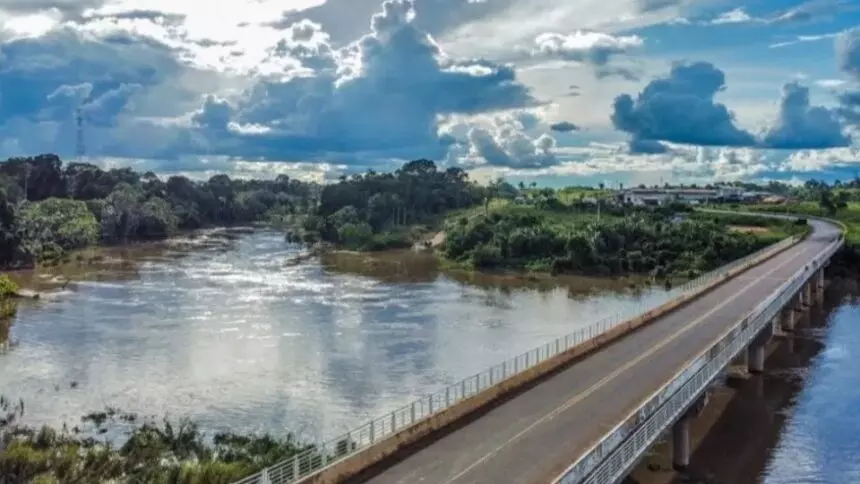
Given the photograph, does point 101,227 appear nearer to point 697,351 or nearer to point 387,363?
point 387,363

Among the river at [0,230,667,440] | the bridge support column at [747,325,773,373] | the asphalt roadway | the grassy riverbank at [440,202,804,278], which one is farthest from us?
the grassy riverbank at [440,202,804,278]

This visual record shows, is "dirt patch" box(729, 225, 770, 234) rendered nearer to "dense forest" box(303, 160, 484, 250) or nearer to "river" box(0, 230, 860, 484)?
"river" box(0, 230, 860, 484)

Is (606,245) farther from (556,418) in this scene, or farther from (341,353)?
(556,418)

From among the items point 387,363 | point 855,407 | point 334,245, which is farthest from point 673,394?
point 334,245

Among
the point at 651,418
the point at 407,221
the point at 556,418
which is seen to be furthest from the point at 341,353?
the point at 407,221

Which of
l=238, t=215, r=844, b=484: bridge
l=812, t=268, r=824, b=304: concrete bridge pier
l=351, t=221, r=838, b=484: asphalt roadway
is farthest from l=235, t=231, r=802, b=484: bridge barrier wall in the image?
l=812, t=268, r=824, b=304: concrete bridge pier

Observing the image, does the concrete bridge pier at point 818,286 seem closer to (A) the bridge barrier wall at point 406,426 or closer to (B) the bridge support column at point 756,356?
(B) the bridge support column at point 756,356
